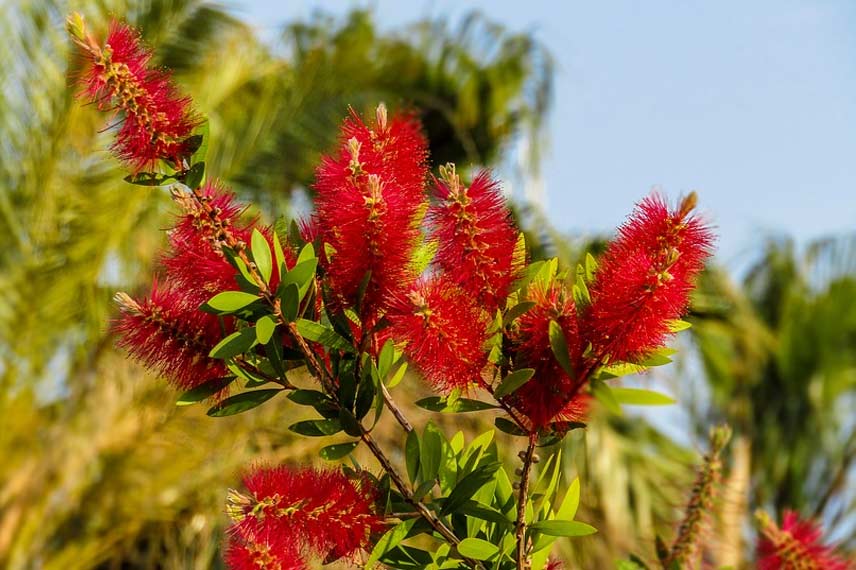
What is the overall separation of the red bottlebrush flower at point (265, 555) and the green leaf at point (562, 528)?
21cm

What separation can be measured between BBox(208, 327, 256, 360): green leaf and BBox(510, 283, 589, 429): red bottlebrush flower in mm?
224

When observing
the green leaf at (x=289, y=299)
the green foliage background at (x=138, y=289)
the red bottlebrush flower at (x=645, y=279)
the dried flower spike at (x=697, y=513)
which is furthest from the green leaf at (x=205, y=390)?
the green foliage background at (x=138, y=289)

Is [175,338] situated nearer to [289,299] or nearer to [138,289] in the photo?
[289,299]

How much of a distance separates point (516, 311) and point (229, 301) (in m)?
0.24

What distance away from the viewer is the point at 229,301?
2.96 feet

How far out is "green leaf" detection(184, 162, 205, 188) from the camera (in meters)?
0.96

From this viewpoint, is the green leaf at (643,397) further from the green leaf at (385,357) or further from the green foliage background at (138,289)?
the green foliage background at (138,289)

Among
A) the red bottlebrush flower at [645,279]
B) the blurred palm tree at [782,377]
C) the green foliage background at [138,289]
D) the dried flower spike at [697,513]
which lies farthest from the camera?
the blurred palm tree at [782,377]

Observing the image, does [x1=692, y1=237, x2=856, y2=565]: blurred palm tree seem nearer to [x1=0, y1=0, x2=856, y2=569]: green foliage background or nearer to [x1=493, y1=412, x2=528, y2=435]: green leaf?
[x1=0, y1=0, x2=856, y2=569]: green foliage background

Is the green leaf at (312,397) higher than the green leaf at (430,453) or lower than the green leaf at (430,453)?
higher

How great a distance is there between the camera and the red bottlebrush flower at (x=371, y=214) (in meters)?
0.92

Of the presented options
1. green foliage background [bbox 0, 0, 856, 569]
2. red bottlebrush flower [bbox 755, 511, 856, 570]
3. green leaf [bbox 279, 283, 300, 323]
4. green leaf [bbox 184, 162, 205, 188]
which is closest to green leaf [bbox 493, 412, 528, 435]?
green leaf [bbox 279, 283, 300, 323]

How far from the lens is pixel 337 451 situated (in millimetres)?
1002

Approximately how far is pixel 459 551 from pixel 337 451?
144 millimetres
